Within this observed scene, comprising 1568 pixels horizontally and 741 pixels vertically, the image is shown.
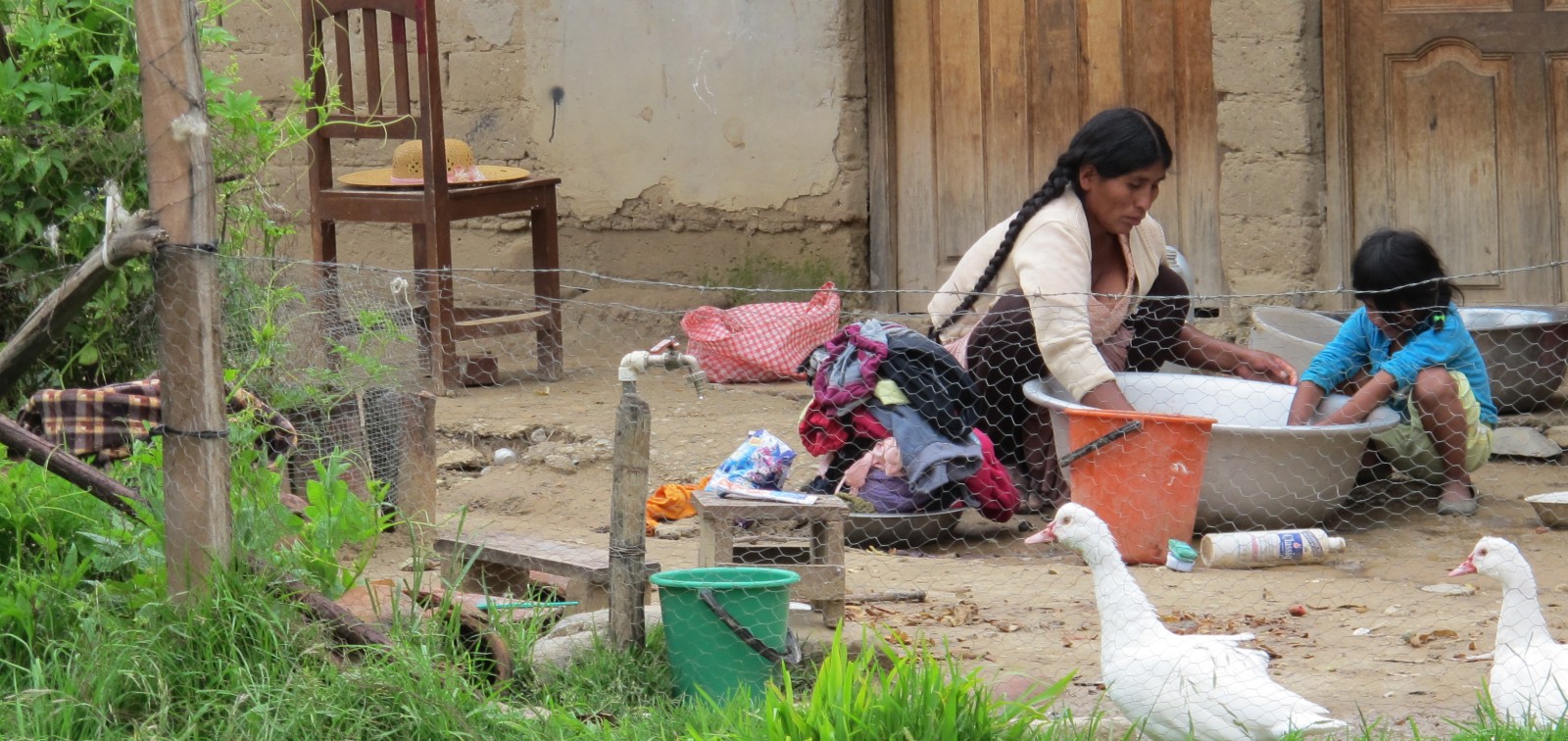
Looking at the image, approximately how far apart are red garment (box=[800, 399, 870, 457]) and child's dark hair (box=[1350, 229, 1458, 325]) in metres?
1.45

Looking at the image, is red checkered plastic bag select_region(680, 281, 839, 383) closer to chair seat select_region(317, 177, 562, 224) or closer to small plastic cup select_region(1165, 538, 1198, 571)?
chair seat select_region(317, 177, 562, 224)

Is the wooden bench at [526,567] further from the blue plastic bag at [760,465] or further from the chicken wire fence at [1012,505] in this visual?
the blue plastic bag at [760,465]

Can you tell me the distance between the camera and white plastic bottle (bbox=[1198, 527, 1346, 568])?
4105mm

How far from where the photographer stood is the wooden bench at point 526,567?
138 inches

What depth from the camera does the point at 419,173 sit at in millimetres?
6363

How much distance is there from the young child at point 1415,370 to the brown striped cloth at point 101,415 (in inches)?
111

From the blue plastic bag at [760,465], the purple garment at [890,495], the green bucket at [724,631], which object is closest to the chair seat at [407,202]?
the blue plastic bag at [760,465]

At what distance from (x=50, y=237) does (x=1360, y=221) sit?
4.51m

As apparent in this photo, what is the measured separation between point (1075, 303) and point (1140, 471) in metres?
0.54

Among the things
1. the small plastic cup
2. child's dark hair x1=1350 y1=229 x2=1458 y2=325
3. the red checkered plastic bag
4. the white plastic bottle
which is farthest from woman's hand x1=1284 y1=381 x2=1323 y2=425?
the red checkered plastic bag

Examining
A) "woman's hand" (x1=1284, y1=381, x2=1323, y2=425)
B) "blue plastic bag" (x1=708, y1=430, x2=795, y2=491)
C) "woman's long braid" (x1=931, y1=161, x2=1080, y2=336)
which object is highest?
"woman's long braid" (x1=931, y1=161, x2=1080, y2=336)

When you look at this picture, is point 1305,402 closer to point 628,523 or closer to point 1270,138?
point 1270,138

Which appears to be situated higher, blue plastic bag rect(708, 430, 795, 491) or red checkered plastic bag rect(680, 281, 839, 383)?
red checkered plastic bag rect(680, 281, 839, 383)

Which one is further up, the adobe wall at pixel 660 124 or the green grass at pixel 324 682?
the adobe wall at pixel 660 124
